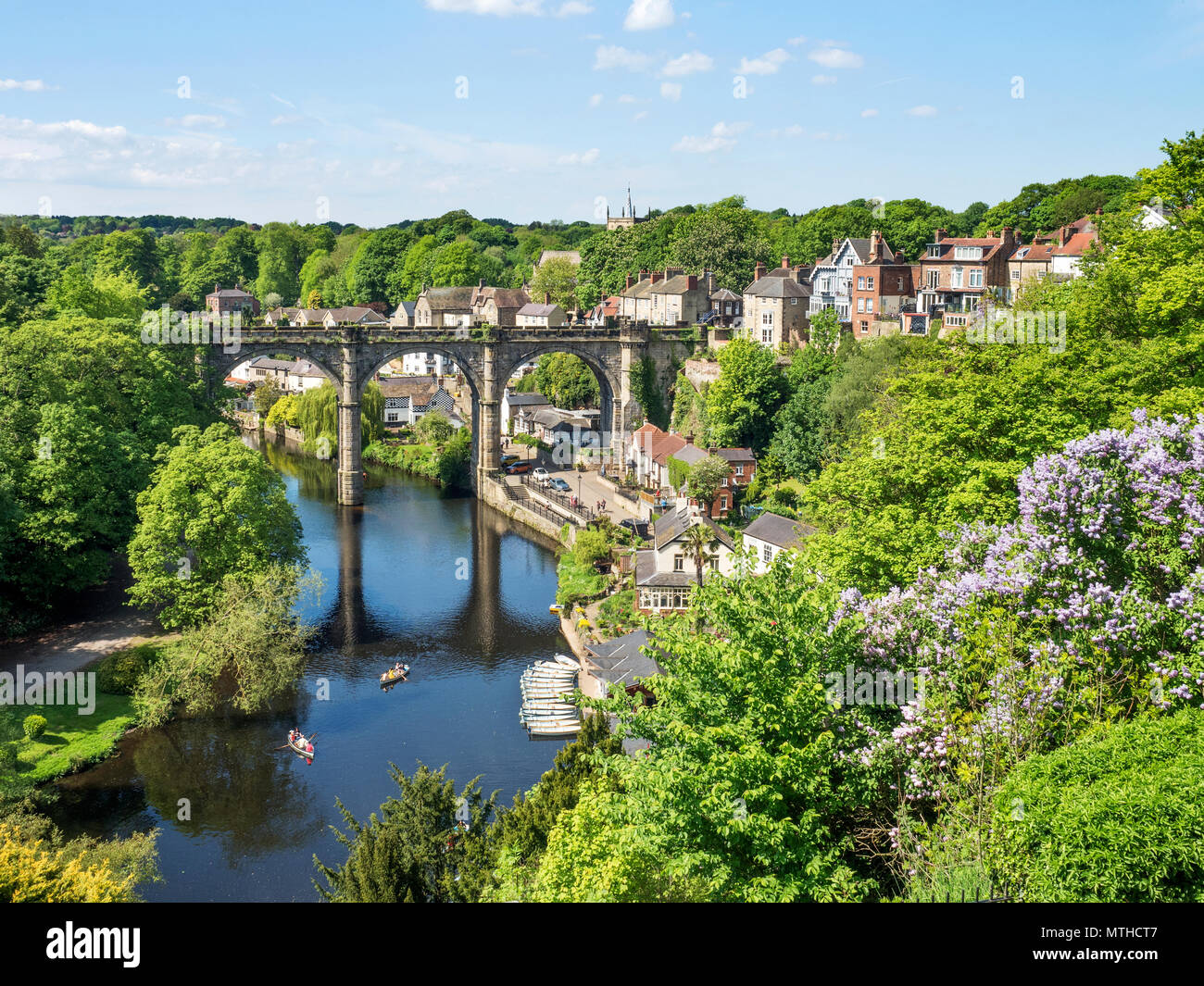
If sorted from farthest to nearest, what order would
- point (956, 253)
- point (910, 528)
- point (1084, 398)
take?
point (956, 253)
point (1084, 398)
point (910, 528)

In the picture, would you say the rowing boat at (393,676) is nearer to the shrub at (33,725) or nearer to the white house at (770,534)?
the shrub at (33,725)

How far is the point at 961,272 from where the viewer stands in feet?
195

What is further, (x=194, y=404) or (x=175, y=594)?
(x=194, y=404)

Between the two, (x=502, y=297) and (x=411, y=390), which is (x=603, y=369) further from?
(x=502, y=297)

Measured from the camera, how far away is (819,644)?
589 inches

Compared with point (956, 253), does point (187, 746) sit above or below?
below

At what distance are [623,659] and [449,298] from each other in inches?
2977

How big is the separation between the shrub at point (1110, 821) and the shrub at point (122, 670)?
1103 inches

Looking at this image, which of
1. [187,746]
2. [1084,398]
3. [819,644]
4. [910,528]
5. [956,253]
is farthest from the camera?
[956,253]

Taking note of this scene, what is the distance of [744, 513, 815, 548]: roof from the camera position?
37562 millimetres

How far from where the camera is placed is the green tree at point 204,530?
35.8 m
